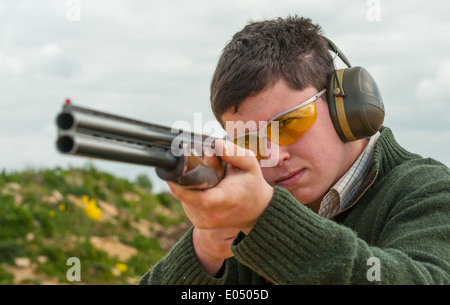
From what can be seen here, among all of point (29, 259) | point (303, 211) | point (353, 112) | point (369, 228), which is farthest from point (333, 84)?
point (29, 259)

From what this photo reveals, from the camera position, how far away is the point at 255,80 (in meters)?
2.71

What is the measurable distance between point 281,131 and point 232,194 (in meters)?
0.91

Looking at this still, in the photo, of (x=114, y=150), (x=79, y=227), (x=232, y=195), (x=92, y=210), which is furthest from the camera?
(x=92, y=210)

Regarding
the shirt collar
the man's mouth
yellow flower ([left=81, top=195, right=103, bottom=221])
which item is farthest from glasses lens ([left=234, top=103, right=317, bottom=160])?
yellow flower ([left=81, top=195, right=103, bottom=221])

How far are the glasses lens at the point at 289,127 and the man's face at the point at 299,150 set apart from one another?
3 cm

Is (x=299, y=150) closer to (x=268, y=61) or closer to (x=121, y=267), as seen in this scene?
(x=268, y=61)

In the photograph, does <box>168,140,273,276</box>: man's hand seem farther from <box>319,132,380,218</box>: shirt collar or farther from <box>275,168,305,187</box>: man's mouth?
<box>319,132,380,218</box>: shirt collar

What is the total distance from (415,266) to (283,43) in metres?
1.47

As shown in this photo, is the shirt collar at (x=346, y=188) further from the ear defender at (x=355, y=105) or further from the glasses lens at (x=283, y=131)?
the glasses lens at (x=283, y=131)

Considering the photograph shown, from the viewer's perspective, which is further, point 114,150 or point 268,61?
point 268,61

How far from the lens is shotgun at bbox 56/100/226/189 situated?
58.3 inches

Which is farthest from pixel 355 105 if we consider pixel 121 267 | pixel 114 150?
pixel 121 267

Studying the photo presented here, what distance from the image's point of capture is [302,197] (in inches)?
106

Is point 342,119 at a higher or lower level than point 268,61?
lower
